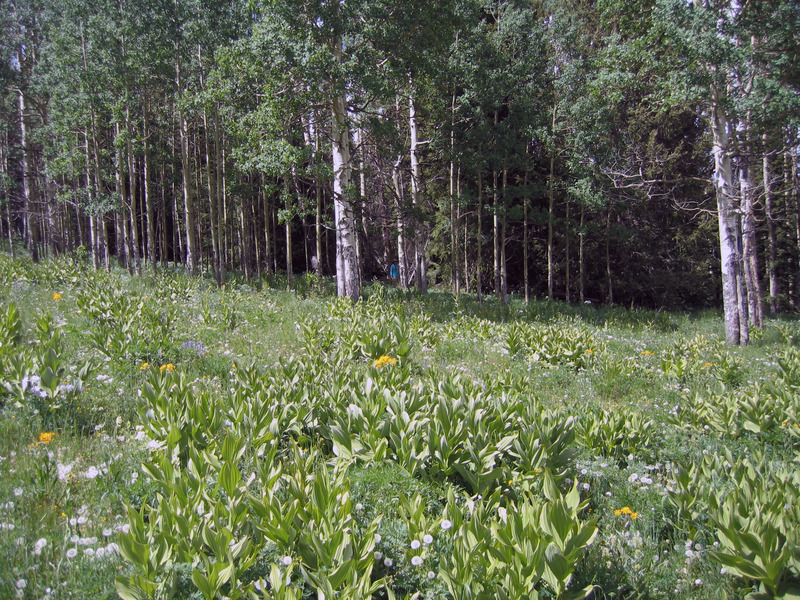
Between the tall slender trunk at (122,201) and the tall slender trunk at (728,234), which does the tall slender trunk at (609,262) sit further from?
the tall slender trunk at (122,201)

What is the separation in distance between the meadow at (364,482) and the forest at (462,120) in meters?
7.66

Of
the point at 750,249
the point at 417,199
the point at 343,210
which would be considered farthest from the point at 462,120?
the point at 750,249

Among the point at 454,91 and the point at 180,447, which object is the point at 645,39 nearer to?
the point at 454,91

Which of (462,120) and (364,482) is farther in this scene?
(462,120)

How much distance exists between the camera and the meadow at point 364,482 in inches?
100

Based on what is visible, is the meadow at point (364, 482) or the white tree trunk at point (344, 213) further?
the white tree trunk at point (344, 213)

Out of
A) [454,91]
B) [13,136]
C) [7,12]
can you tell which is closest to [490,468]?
[454,91]

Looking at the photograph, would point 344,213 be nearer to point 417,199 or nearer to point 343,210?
point 343,210

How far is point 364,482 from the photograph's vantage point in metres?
3.54

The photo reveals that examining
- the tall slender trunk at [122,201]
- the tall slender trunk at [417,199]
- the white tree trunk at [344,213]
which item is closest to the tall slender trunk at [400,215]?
the tall slender trunk at [417,199]

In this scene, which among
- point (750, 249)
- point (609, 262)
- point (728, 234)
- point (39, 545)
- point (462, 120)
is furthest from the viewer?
point (609, 262)

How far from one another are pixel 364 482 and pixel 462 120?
16.4 metres

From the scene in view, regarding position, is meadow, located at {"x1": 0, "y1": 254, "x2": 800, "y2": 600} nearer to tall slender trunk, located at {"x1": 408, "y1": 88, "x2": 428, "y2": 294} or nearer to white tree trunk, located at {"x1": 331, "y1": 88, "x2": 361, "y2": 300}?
white tree trunk, located at {"x1": 331, "y1": 88, "x2": 361, "y2": 300}

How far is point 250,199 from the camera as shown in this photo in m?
26.2
